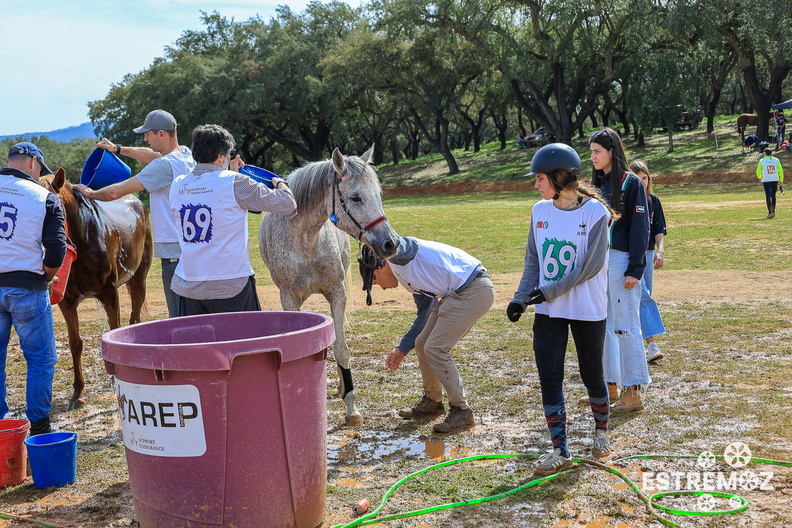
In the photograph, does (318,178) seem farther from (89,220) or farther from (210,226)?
(89,220)

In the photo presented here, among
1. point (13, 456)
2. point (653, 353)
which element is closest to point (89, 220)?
point (13, 456)

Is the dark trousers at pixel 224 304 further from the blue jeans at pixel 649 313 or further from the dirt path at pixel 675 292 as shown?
the dirt path at pixel 675 292

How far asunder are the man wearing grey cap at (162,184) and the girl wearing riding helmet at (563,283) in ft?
8.56

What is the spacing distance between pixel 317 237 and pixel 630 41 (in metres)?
35.9

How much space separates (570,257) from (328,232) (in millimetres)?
2346

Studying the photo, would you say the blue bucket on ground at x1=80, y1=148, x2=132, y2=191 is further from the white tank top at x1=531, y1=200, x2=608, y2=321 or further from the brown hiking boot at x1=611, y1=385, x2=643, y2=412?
the brown hiking boot at x1=611, y1=385, x2=643, y2=412

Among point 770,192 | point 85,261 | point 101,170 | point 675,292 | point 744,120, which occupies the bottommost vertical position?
point 675,292

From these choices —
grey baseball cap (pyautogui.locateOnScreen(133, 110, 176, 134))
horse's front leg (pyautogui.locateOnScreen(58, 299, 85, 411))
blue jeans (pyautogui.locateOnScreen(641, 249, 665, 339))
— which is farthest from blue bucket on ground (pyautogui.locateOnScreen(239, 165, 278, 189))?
blue jeans (pyautogui.locateOnScreen(641, 249, 665, 339))

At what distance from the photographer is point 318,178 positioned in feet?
18.3

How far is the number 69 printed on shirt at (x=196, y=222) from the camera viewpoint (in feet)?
14.2

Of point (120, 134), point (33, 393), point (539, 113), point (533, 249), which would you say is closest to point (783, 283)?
point (533, 249)

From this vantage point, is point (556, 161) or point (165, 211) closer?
point (556, 161)

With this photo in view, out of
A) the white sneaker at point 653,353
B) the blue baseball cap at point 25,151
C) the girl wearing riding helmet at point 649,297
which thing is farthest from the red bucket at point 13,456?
the white sneaker at point 653,353

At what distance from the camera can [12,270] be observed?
15.8ft
